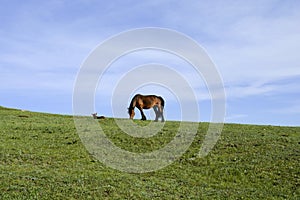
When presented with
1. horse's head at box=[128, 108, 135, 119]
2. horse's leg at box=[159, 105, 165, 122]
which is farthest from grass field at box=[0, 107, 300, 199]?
horse's leg at box=[159, 105, 165, 122]

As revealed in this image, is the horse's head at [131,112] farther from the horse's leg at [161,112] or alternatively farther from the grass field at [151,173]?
the grass field at [151,173]

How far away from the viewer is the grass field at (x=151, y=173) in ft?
59.5

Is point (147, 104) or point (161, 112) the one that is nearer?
point (147, 104)

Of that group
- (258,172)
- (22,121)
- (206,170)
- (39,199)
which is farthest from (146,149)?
(22,121)

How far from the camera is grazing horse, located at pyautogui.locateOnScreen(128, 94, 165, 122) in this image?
1496 inches

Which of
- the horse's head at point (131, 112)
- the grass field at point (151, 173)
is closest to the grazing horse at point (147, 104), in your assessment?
the horse's head at point (131, 112)

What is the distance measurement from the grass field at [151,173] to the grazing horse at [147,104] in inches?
250

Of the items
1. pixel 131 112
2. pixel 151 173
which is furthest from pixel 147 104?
pixel 151 173

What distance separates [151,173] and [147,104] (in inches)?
656

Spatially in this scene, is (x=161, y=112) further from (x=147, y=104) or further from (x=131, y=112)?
(x=131, y=112)

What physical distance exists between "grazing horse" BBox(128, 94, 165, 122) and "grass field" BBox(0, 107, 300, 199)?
6.34 m

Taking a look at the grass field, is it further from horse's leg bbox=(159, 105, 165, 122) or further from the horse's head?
horse's leg bbox=(159, 105, 165, 122)

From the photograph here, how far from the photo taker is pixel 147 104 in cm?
3838

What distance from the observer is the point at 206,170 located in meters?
22.7
